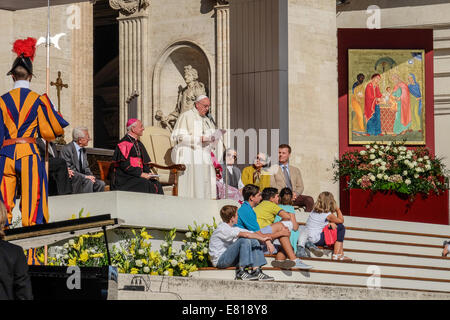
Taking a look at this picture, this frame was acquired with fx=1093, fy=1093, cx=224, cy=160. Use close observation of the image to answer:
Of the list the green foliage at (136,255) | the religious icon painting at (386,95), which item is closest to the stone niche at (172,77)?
the religious icon painting at (386,95)

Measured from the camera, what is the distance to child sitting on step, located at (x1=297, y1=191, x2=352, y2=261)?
12945mm

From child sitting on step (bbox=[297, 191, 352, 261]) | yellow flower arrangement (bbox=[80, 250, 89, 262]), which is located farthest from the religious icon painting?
yellow flower arrangement (bbox=[80, 250, 89, 262])

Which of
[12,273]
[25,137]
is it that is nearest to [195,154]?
[25,137]

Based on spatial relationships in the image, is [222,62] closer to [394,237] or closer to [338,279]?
[394,237]

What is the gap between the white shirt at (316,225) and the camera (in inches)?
514

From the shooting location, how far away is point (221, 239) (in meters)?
11.5

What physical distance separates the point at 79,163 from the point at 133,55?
7528 mm

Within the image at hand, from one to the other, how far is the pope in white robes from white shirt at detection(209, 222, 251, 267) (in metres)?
2.41

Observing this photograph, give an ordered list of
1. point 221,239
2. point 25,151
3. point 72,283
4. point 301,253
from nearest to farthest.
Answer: point 72,283
point 25,151
point 221,239
point 301,253

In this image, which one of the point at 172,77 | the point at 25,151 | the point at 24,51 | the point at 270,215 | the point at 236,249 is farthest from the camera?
the point at 172,77

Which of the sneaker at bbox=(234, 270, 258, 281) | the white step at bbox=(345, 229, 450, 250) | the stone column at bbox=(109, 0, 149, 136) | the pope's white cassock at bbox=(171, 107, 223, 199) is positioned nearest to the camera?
the sneaker at bbox=(234, 270, 258, 281)

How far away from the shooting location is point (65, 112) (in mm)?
20672

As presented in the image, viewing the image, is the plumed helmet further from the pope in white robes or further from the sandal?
the sandal
